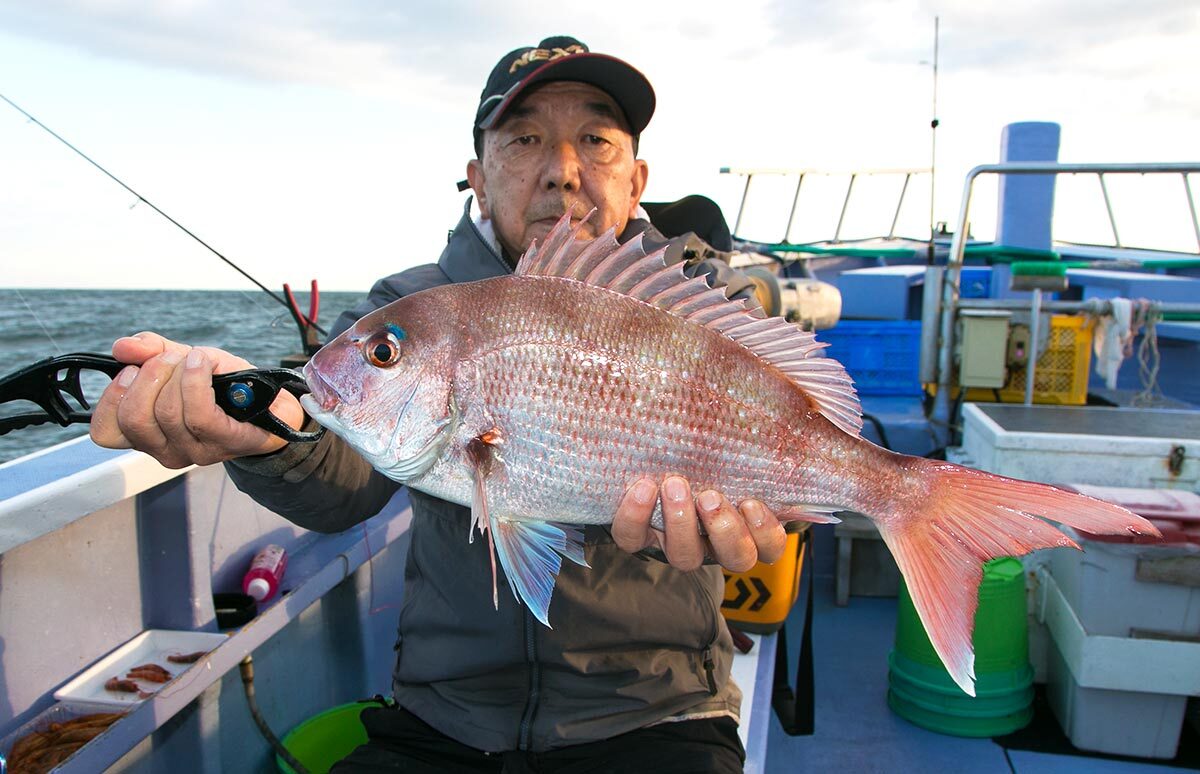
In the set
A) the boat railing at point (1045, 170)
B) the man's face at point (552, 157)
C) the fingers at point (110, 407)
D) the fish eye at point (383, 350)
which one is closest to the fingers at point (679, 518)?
the fish eye at point (383, 350)

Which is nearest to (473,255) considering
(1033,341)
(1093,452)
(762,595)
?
(762,595)

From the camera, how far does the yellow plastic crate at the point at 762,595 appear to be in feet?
10.4

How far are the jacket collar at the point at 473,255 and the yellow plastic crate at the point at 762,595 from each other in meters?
1.44

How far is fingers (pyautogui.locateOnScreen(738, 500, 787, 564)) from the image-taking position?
5.90 feet

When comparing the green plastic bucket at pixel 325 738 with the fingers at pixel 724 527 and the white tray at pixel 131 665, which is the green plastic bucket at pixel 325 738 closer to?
the white tray at pixel 131 665

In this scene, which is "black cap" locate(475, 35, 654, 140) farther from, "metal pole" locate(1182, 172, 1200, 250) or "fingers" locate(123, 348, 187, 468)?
"metal pole" locate(1182, 172, 1200, 250)

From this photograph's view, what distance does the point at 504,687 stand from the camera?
211 cm

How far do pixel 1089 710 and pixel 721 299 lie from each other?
2.71 metres

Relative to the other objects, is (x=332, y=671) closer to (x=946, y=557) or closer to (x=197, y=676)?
(x=197, y=676)

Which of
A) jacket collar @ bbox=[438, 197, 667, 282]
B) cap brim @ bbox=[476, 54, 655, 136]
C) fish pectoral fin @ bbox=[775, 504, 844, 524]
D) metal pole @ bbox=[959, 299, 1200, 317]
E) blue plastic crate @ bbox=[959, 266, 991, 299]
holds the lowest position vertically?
fish pectoral fin @ bbox=[775, 504, 844, 524]

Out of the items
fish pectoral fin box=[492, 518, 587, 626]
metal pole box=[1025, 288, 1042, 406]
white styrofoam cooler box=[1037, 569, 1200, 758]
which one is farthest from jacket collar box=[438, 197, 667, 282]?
metal pole box=[1025, 288, 1042, 406]

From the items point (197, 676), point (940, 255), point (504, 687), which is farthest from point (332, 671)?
point (940, 255)

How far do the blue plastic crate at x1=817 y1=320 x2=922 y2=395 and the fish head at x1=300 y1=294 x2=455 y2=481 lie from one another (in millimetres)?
5345

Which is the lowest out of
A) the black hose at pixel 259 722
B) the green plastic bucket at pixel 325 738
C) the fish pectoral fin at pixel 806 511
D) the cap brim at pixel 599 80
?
the green plastic bucket at pixel 325 738
